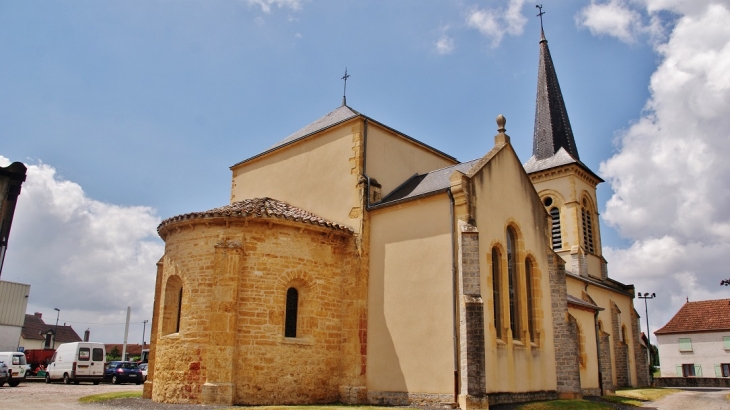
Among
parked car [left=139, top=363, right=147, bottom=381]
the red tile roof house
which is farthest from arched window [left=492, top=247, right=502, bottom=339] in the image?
the red tile roof house

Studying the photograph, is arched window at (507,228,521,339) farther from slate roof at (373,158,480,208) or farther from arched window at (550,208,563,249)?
arched window at (550,208,563,249)

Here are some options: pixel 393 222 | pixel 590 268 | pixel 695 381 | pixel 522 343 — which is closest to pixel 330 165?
pixel 393 222

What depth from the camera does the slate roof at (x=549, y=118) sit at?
3925 cm

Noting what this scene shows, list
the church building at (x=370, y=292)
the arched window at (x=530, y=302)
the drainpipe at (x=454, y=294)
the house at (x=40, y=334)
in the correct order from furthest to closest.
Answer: the house at (x=40, y=334), the arched window at (x=530, y=302), the church building at (x=370, y=292), the drainpipe at (x=454, y=294)

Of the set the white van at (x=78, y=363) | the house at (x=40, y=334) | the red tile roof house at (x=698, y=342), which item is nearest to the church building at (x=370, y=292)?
the white van at (x=78, y=363)

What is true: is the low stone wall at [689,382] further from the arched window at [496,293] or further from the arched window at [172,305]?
the arched window at [172,305]

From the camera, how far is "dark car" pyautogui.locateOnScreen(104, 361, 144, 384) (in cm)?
3031

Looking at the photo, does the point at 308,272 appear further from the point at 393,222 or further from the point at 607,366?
the point at 607,366

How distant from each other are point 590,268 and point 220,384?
28.0 metres

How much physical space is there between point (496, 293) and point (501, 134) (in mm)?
5542

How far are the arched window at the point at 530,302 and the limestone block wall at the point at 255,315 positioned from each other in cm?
554

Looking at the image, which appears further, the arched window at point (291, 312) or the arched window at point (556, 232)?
the arched window at point (556, 232)

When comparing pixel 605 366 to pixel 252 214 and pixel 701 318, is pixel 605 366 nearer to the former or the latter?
pixel 252 214

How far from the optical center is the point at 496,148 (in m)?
18.9
